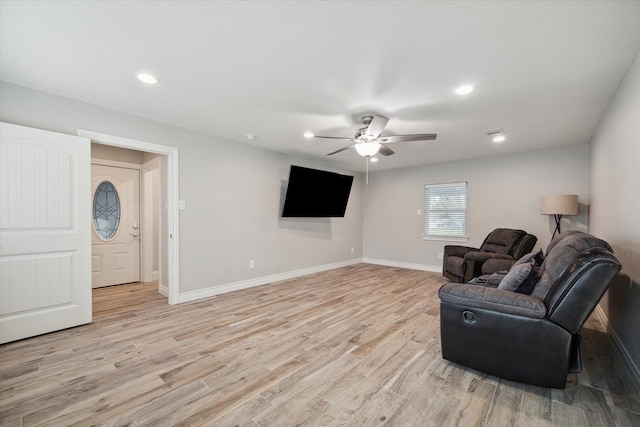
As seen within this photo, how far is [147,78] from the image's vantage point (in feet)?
7.72

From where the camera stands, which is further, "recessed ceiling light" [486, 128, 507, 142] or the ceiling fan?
"recessed ceiling light" [486, 128, 507, 142]

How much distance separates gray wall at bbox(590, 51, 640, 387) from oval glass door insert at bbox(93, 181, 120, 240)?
6.40 metres

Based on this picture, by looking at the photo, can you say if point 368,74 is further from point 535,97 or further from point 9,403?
point 9,403

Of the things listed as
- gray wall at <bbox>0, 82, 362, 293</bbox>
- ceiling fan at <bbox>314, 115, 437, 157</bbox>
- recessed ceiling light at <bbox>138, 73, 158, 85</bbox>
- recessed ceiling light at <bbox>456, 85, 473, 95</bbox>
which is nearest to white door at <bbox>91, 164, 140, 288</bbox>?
gray wall at <bbox>0, 82, 362, 293</bbox>

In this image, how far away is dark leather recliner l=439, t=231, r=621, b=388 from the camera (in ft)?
5.40

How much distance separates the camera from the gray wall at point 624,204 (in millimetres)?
1938

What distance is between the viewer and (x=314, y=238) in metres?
5.67

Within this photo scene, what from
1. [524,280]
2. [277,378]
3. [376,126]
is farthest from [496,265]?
[277,378]

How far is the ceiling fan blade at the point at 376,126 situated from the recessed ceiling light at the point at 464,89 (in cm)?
68

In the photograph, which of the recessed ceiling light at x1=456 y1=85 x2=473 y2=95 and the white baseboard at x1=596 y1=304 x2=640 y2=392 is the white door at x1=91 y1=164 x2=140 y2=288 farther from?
the white baseboard at x1=596 y1=304 x2=640 y2=392

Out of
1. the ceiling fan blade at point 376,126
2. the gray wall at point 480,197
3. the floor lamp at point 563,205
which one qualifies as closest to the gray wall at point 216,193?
the gray wall at point 480,197

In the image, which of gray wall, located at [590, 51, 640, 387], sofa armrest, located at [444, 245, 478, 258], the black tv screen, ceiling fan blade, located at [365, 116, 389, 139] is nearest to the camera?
gray wall, located at [590, 51, 640, 387]

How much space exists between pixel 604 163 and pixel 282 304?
13.6 ft

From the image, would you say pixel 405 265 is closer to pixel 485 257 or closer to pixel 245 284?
pixel 485 257
